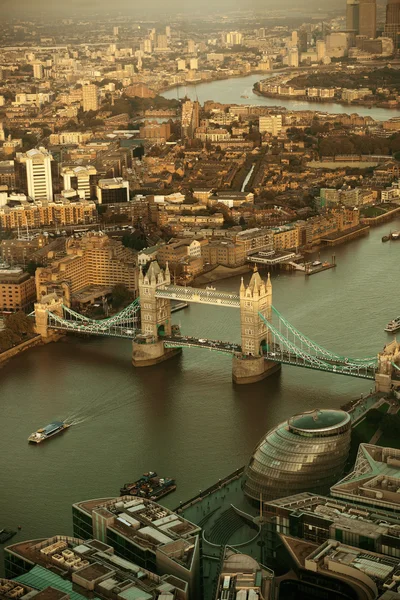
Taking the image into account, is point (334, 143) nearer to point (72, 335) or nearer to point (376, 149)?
point (376, 149)

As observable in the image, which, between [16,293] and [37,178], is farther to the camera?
[37,178]

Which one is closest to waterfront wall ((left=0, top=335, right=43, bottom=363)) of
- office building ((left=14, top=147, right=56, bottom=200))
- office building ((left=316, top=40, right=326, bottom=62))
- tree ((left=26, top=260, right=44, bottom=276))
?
tree ((left=26, top=260, right=44, bottom=276))

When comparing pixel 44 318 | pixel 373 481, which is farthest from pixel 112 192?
pixel 373 481

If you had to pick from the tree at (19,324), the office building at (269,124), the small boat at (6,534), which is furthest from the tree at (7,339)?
the office building at (269,124)

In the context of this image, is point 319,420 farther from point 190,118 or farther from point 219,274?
point 190,118

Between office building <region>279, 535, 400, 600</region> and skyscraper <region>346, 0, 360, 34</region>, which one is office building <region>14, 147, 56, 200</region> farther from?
skyscraper <region>346, 0, 360, 34</region>

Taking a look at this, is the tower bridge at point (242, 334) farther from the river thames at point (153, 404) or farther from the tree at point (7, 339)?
the tree at point (7, 339)
